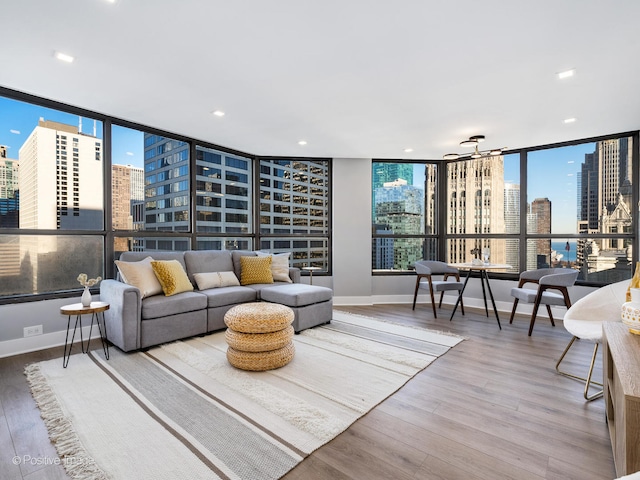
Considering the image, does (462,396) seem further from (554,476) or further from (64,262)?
(64,262)

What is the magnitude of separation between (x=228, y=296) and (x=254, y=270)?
0.72m

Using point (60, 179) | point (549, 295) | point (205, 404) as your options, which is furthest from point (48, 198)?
point (549, 295)

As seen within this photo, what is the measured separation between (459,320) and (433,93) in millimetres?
3034

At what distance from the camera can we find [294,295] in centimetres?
381

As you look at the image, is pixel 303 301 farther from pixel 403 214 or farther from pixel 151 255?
pixel 403 214

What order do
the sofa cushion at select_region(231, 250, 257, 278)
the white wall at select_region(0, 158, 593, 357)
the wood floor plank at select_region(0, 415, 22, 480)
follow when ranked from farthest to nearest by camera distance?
1. the white wall at select_region(0, 158, 593, 357)
2. the sofa cushion at select_region(231, 250, 257, 278)
3. the wood floor plank at select_region(0, 415, 22, 480)

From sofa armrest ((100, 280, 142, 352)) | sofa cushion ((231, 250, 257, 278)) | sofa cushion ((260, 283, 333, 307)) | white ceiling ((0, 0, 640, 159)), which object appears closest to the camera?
white ceiling ((0, 0, 640, 159))

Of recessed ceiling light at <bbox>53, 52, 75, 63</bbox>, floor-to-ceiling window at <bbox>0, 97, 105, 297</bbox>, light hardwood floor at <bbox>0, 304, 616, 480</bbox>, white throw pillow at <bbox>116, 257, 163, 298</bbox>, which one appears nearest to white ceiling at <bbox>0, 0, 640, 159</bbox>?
recessed ceiling light at <bbox>53, 52, 75, 63</bbox>

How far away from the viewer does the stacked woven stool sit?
Result: 2.72 meters

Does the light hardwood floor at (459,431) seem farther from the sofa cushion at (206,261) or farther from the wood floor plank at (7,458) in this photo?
the sofa cushion at (206,261)

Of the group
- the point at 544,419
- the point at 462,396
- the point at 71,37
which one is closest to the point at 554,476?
the point at 544,419

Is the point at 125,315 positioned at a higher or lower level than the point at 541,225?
lower

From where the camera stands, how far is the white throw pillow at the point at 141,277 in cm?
339

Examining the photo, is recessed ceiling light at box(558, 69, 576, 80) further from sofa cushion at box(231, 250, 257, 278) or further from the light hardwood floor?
sofa cushion at box(231, 250, 257, 278)
